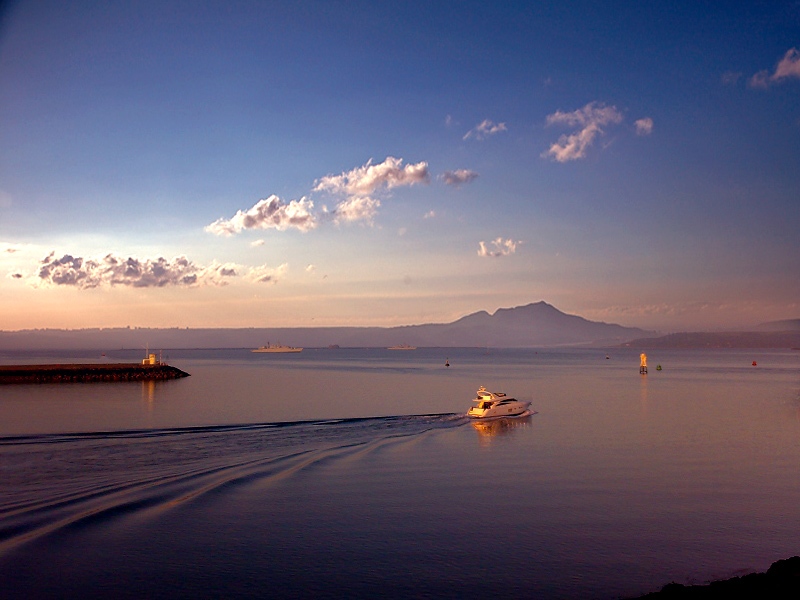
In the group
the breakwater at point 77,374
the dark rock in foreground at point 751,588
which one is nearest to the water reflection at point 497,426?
the dark rock in foreground at point 751,588

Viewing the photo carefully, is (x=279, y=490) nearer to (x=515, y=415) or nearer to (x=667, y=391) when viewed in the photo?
(x=515, y=415)

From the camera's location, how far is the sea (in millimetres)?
12812

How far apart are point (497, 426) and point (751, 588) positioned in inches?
1073

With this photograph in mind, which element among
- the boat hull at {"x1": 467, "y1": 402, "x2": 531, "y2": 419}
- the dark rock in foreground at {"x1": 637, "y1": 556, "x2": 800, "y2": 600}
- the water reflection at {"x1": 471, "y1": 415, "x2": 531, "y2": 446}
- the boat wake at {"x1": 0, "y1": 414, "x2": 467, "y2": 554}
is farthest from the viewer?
the boat hull at {"x1": 467, "y1": 402, "x2": 531, "y2": 419}

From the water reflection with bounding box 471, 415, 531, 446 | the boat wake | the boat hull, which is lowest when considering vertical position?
the water reflection with bounding box 471, 415, 531, 446

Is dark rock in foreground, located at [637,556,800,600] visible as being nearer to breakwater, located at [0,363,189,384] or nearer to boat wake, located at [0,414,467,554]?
boat wake, located at [0,414,467,554]

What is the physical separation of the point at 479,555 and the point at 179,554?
7.04 meters

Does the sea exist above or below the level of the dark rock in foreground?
below

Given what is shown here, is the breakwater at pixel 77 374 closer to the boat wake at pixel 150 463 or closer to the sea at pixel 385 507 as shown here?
the sea at pixel 385 507

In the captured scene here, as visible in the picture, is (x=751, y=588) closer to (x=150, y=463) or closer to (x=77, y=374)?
(x=150, y=463)

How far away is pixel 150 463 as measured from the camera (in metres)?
23.5

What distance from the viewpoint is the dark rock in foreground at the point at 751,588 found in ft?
34.6

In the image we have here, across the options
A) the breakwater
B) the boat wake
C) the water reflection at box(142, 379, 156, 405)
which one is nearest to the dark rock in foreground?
the boat wake

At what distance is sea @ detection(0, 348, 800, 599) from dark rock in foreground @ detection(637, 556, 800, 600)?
1.08 m
